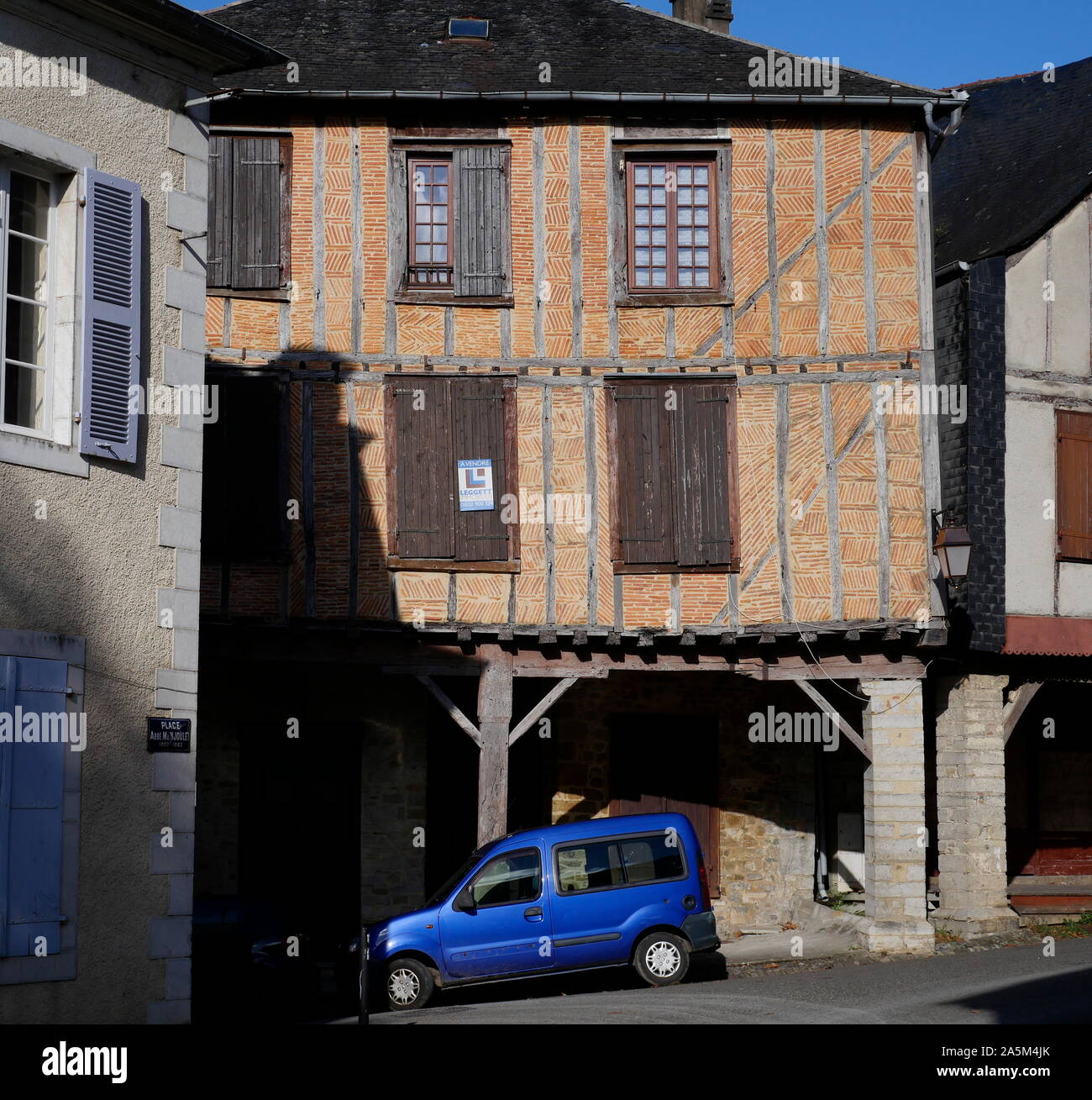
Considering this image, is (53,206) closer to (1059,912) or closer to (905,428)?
(905,428)

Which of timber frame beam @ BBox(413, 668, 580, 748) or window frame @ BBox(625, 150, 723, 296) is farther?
window frame @ BBox(625, 150, 723, 296)

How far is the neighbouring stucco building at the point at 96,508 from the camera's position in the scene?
9.65 m

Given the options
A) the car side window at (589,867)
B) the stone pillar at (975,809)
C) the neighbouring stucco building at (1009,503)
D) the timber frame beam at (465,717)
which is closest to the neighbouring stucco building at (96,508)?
the car side window at (589,867)

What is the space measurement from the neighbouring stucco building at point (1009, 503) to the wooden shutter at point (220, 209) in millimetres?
7437

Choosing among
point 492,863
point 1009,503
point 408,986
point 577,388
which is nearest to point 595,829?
point 492,863

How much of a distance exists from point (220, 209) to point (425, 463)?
3.31 meters

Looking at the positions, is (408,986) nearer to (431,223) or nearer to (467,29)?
(431,223)

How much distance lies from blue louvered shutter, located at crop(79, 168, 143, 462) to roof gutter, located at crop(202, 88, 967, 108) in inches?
258

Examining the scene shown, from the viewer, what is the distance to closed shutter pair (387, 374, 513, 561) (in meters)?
16.6

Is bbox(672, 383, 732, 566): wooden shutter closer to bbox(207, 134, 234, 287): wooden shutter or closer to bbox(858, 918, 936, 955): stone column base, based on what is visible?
bbox(858, 918, 936, 955): stone column base

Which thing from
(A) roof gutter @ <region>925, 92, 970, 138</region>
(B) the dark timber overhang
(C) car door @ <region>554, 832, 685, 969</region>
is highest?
(A) roof gutter @ <region>925, 92, 970, 138</region>

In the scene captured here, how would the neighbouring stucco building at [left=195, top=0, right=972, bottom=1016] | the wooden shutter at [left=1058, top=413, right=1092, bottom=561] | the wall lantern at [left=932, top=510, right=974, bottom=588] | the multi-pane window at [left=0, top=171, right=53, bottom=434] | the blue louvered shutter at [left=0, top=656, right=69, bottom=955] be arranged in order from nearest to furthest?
the blue louvered shutter at [left=0, top=656, right=69, bottom=955]
the multi-pane window at [left=0, top=171, right=53, bottom=434]
the wall lantern at [left=932, top=510, right=974, bottom=588]
the neighbouring stucco building at [left=195, top=0, right=972, bottom=1016]
the wooden shutter at [left=1058, top=413, right=1092, bottom=561]

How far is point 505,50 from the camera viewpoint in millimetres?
18016

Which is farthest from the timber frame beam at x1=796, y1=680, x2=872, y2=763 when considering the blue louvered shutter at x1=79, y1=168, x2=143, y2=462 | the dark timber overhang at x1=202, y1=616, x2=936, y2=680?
the blue louvered shutter at x1=79, y1=168, x2=143, y2=462
